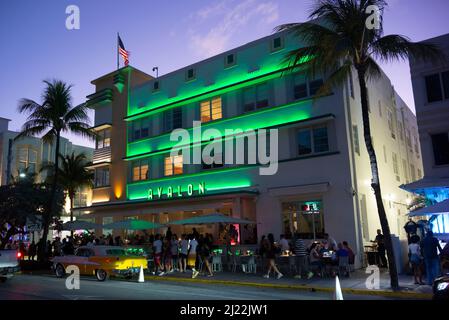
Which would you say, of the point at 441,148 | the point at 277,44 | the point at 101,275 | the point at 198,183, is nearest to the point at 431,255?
the point at 441,148

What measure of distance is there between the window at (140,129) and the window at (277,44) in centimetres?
1160

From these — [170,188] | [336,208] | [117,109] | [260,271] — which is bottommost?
[260,271]

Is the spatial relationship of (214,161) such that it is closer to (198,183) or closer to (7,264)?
(198,183)

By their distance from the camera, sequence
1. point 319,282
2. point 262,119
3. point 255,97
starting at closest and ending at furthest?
point 319,282 < point 262,119 < point 255,97

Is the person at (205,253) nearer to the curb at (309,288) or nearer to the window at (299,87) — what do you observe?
the curb at (309,288)

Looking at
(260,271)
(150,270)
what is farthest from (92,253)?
(260,271)

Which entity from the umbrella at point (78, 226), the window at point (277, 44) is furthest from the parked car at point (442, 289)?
the umbrella at point (78, 226)

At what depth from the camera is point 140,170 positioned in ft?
102

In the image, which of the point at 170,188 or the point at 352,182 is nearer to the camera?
the point at 352,182

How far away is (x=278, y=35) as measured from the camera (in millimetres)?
24328

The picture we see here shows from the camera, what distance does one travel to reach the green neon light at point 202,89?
953 inches

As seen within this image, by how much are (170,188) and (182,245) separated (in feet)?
24.0

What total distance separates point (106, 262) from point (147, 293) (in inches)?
182

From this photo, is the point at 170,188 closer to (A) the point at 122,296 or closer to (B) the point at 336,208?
(B) the point at 336,208
